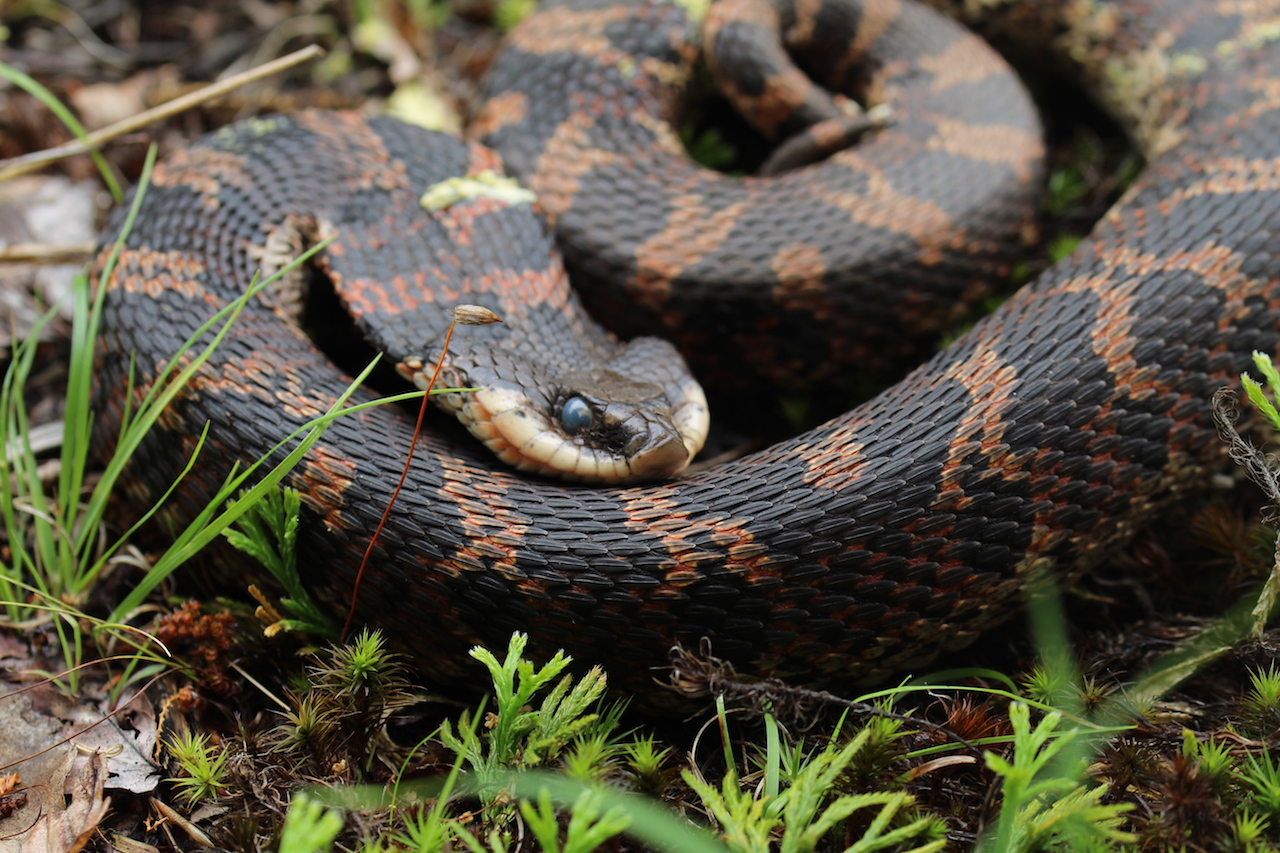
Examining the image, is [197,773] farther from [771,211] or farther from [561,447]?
[771,211]

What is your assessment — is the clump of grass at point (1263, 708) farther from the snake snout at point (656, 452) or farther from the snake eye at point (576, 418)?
the snake eye at point (576, 418)

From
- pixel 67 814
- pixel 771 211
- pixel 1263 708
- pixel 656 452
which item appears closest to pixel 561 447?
pixel 656 452

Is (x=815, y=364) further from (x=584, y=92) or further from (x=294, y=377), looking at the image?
(x=294, y=377)

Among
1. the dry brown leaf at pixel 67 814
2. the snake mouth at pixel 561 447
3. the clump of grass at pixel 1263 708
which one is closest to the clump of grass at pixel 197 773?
the dry brown leaf at pixel 67 814

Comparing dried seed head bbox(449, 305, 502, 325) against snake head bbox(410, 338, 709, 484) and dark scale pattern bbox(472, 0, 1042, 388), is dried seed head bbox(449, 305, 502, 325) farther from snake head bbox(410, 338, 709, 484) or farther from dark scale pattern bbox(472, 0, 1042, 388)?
dark scale pattern bbox(472, 0, 1042, 388)

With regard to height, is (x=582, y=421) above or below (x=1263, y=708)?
below

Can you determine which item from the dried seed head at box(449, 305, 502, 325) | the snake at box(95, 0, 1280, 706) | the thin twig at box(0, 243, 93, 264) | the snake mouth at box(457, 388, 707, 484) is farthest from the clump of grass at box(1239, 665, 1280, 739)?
the thin twig at box(0, 243, 93, 264)
